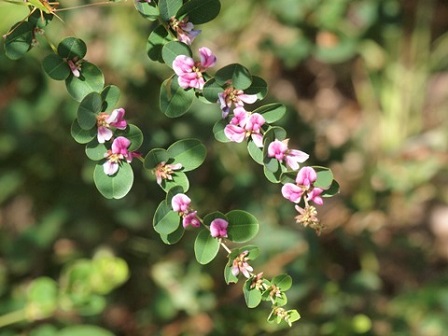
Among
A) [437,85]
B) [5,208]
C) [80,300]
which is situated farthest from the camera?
[437,85]

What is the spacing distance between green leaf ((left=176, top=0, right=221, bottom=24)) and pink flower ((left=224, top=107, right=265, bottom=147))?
12 centimetres

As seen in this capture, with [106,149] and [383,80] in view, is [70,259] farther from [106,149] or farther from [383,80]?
[383,80]

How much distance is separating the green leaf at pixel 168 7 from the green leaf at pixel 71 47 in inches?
3.7

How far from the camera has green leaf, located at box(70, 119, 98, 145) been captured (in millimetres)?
804

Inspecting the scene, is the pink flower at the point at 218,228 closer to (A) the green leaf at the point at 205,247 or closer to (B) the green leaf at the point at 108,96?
(A) the green leaf at the point at 205,247

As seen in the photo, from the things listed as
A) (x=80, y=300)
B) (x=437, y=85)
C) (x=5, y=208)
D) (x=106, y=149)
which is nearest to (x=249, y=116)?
(x=106, y=149)

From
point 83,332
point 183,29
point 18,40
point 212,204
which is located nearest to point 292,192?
point 183,29

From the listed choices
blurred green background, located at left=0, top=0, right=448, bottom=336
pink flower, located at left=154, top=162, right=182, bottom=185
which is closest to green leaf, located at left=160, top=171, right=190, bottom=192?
pink flower, located at left=154, top=162, right=182, bottom=185

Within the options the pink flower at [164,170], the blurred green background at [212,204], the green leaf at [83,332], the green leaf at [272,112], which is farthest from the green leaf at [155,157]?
the green leaf at [83,332]

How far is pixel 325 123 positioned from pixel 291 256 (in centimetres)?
62

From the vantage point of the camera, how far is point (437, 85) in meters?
2.23

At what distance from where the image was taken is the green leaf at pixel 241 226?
824 millimetres

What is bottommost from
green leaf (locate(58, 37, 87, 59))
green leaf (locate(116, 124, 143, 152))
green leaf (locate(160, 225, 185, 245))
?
green leaf (locate(160, 225, 185, 245))

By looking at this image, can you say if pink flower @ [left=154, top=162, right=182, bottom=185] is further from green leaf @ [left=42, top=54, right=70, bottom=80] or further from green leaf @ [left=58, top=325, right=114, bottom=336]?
green leaf @ [left=58, top=325, right=114, bottom=336]
